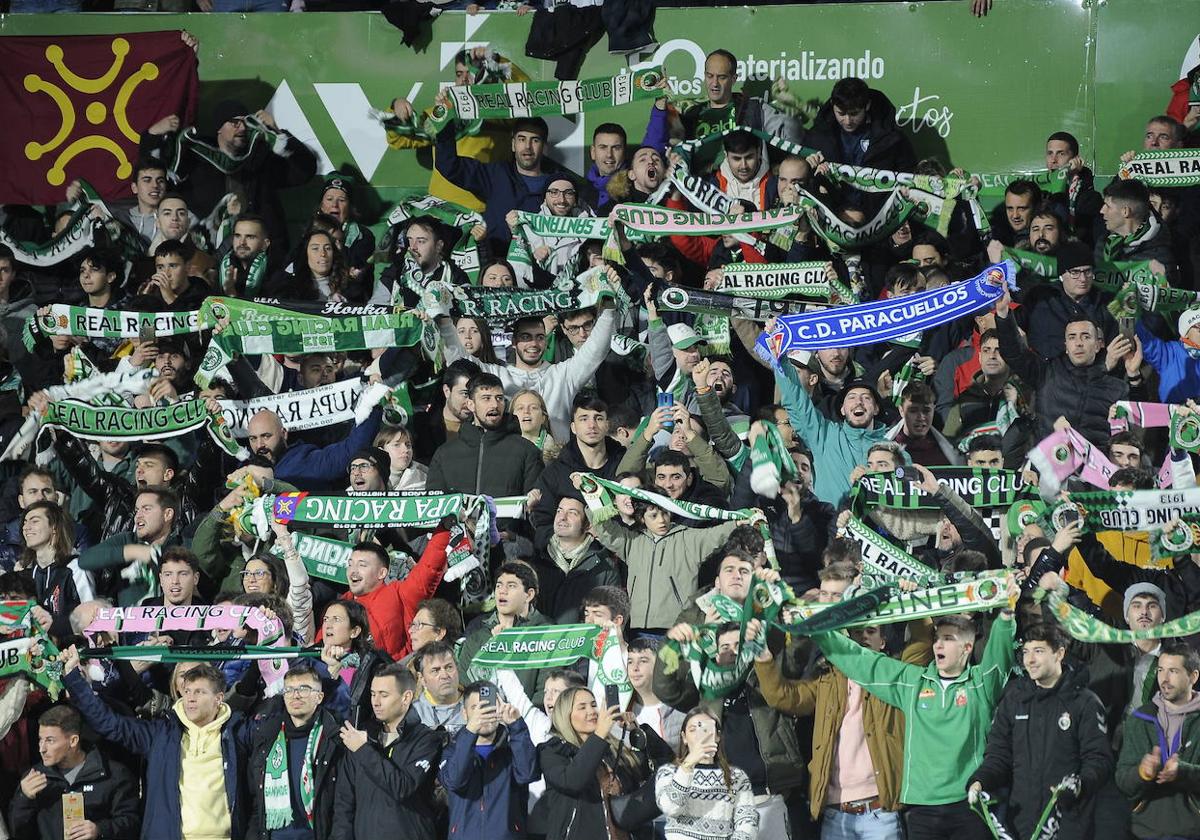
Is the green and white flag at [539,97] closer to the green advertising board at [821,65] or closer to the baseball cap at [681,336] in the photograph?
the green advertising board at [821,65]

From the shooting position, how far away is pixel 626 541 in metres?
11.3

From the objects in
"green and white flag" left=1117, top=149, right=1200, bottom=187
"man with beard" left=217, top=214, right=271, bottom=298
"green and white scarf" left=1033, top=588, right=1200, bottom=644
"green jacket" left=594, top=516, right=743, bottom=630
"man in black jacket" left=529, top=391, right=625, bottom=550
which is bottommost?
"green and white scarf" left=1033, top=588, right=1200, bottom=644

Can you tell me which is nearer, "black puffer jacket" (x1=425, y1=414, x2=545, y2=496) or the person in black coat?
"black puffer jacket" (x1=425, y1=414, x2=545, y2=496)

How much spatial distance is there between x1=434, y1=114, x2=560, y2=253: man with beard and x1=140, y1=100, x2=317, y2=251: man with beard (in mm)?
1367

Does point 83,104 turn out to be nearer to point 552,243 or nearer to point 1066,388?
point 552,243

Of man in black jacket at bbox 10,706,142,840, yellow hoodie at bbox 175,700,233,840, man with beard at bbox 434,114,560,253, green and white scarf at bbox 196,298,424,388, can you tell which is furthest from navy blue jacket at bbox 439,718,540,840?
man with beard at bbox 434,114,560,253

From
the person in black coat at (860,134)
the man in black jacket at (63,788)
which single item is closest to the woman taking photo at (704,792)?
the man in black jacket at (63,788)

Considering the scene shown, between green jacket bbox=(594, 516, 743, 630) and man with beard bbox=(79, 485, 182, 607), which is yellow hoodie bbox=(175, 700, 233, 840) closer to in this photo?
man with beard bbox=(79, 485, 182, 607)

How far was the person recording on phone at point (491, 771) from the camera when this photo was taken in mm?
10164

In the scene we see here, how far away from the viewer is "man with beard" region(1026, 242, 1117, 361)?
1278 centimetres

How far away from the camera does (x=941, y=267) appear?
13.4 meters

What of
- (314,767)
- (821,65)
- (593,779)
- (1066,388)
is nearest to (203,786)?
(314,767)

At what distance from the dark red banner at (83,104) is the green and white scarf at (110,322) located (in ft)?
9.00

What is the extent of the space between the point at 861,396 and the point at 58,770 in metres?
4.73
